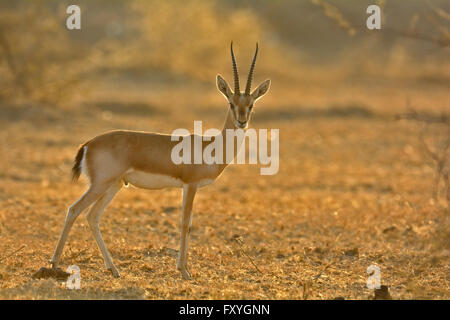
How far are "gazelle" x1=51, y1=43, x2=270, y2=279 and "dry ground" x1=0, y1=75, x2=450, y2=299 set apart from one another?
535 millimetres

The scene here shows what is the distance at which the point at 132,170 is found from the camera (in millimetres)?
7621

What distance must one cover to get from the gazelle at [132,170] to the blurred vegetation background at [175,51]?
9.12 ft

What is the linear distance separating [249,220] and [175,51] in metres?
26.8

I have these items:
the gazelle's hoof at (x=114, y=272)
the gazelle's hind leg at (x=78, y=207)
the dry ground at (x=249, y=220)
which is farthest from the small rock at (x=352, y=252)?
the gazelle's hind leg at (x=78, y=207)

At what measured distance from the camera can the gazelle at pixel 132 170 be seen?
741cm

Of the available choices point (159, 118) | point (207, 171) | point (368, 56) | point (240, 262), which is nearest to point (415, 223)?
point (240, 262)

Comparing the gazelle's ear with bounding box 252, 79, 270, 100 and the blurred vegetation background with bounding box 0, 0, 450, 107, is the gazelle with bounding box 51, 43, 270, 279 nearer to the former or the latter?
the gazelle's ear with bounding box 252, 79, 270, 100

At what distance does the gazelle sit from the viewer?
24.3 ft

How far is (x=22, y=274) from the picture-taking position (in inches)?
288

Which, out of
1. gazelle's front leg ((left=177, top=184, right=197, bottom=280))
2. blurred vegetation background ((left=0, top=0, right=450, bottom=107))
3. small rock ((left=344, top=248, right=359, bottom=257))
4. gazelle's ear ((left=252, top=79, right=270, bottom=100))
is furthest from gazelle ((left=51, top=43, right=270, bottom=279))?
blurred vegetation background ((left=0, top=0, right=450, bottom=107))

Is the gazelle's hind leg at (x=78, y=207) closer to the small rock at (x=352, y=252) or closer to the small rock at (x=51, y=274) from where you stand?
the small rock at (x=51, y=274)
